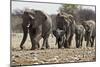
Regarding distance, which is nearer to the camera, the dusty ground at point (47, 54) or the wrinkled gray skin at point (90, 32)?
the dusty ground at point (47, 54)

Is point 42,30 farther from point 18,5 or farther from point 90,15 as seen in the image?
point 90,15

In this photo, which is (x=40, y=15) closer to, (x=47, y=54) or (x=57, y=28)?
(x=57, y=28)

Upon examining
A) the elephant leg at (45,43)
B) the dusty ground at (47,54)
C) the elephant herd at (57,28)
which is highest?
the elephant herd at (57,28)

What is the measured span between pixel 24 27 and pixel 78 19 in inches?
29.0

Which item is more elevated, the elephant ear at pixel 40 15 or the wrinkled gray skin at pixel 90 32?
the elephant ear at pixel 40 15

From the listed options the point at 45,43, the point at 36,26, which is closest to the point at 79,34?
the point at 45,43

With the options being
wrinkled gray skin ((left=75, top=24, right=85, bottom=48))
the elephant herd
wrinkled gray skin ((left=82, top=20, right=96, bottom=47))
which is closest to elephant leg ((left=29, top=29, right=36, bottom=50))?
the elephant herd

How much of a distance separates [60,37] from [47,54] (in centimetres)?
27

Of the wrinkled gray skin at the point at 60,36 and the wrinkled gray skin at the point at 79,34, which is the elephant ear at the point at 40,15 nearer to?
the wrinkled gray skin at the point at 60,36

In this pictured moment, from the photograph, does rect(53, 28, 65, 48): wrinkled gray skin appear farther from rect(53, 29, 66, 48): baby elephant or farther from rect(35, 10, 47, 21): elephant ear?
rect(35, 10, 47, 21): elephant ear

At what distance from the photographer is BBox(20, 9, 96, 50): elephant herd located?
8.54ft

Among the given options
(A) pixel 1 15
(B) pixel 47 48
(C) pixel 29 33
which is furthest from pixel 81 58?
(A) pixel 1 15

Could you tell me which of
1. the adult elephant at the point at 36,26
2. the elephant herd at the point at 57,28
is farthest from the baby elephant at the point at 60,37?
the adult elephant at the point at 36,26

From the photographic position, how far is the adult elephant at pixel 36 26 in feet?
8.47
